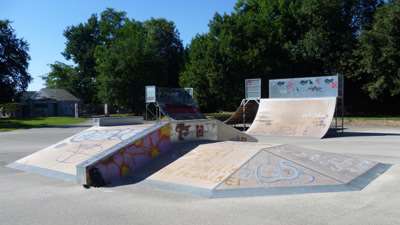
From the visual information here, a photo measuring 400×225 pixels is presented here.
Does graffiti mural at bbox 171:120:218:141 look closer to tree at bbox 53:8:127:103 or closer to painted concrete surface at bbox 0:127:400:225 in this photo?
painted concrete surface at bbox 0:127:400:225

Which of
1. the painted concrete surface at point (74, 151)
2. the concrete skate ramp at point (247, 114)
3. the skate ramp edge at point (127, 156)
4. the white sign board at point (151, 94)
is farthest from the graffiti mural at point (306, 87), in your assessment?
the skate ramp edge at point (127, 156)

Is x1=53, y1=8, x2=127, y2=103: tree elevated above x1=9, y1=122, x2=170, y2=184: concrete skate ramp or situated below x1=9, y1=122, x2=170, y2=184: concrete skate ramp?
above

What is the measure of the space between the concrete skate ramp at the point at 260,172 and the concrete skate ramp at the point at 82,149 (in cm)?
116

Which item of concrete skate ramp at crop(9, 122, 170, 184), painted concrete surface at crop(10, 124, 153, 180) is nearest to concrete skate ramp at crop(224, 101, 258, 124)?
concrete skate ramp at crop(9, 122, 170, 184)

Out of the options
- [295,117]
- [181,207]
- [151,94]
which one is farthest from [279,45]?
[181,207]

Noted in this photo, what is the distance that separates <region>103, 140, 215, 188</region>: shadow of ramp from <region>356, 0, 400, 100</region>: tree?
25055 millimetres

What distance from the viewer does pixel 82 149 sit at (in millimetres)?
11594

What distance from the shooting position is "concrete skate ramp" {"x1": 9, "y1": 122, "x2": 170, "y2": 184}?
1004 centimetres

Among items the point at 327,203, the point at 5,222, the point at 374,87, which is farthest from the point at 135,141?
the point at 374,87

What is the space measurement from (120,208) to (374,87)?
99.6 feet

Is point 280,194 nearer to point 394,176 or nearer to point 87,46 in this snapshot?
point 394,176

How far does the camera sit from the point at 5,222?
619cm

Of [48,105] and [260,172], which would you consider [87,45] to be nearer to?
[48,105]

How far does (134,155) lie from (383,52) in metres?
27.3
